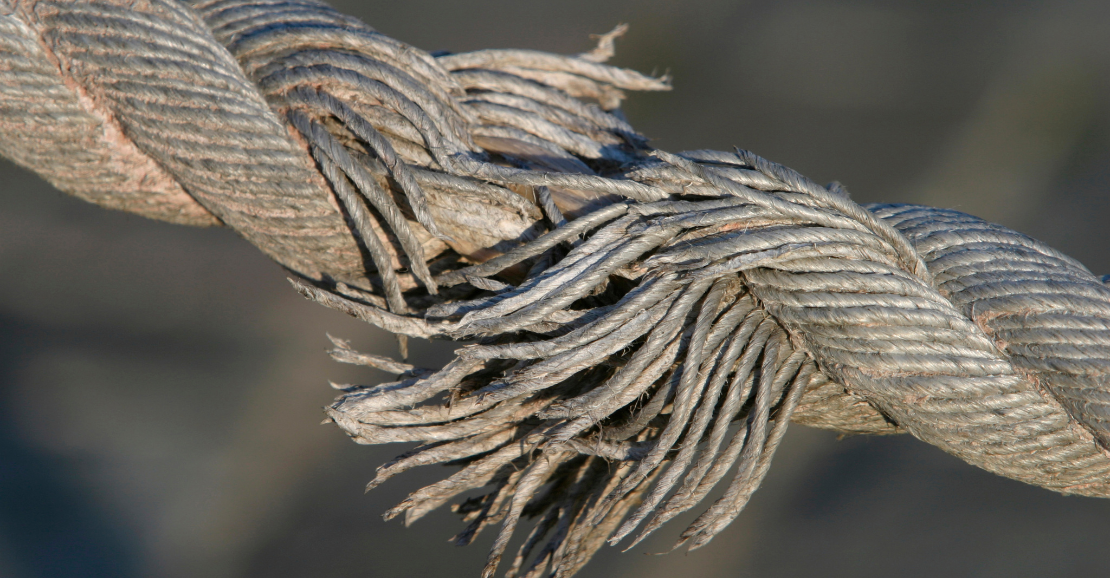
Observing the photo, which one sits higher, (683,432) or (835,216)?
(835,216)

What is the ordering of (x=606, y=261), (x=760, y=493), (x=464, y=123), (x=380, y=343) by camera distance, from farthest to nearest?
1. (x=380, y=343)
2. (x=760, y=493)
3. (x=464, y=123)
4. (x=606, y=261)

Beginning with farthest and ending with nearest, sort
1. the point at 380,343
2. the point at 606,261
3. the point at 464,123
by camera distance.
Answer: the point at 380,343 < the point at 464,123 < the point at 606,261

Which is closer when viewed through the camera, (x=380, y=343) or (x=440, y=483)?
(x=440, y=483)

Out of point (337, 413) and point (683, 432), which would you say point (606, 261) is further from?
point (337, 413)

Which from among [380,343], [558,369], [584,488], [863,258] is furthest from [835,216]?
[380,343]

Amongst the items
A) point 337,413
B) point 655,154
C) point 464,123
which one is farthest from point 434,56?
point 337,413

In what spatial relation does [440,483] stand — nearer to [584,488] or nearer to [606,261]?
[584,488]

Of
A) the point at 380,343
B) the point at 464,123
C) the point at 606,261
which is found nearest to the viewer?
the point at 606,261

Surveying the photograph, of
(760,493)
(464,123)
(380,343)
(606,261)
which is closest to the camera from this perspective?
(606,261)

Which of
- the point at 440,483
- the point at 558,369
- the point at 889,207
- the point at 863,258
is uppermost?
the point at 889,207
